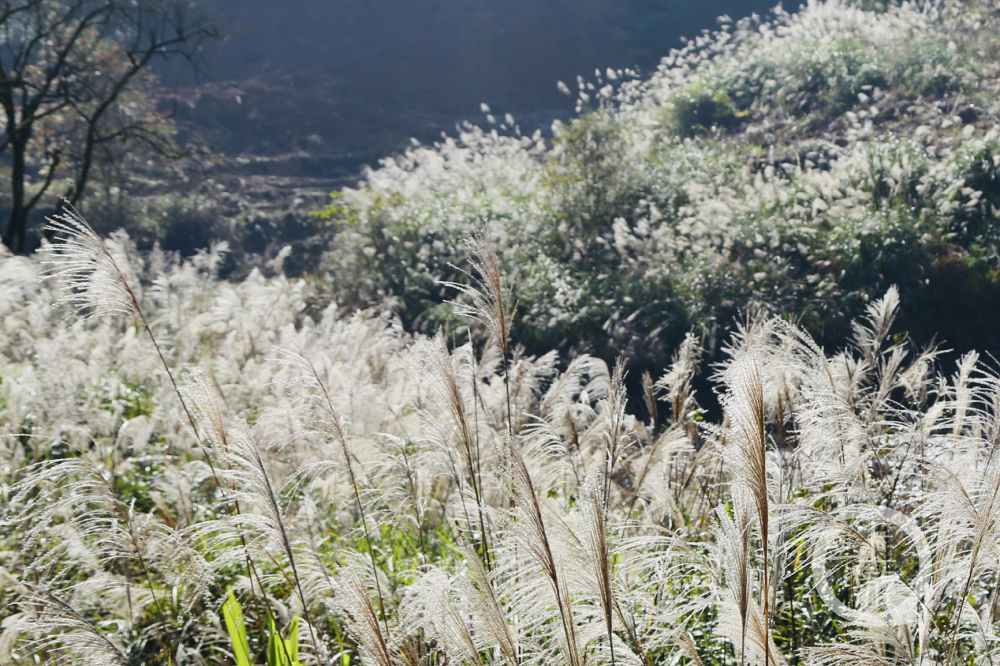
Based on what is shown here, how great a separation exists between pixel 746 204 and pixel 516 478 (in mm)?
7568

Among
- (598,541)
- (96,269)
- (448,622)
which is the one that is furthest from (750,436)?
(96,269)

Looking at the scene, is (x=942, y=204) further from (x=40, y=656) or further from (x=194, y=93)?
(x=194, y=93)

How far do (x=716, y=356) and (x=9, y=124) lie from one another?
9059 millimetres

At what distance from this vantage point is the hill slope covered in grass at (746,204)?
264 inches

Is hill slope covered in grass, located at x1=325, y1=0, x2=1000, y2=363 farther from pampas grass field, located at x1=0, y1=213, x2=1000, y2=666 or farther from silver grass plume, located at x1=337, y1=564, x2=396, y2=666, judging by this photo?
silver grass plume, located at x1=337, y1=564, x2=396, y2=666

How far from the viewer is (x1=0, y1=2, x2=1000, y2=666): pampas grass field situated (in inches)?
59.3

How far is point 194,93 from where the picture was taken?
91.4 ft

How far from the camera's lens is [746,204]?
7.93 m

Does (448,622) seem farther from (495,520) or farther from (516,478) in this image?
(495,520)

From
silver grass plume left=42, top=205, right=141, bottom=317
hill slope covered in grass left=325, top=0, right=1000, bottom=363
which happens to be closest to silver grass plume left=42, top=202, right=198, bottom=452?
silver grass plume left=42, top=205, right=141, bottom=317

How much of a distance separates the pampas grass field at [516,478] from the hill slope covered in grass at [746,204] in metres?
0.09

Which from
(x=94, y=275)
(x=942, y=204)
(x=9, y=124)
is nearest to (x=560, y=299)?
(x=942, y=204)

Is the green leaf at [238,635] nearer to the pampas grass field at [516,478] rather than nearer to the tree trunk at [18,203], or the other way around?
the pampas grass field at [516,478]

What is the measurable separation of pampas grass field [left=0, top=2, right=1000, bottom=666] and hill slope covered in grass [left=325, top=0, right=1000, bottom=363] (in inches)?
3.5
